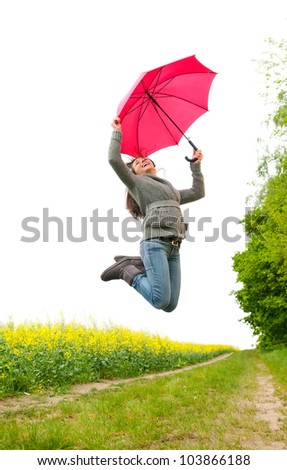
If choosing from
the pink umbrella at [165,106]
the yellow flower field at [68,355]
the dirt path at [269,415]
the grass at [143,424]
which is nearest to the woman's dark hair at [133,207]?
the pink umbrella at [165,106]

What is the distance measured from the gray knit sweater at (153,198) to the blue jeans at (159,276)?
123mm

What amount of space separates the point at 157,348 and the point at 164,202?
13.7m

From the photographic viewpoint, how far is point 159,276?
16.7ft

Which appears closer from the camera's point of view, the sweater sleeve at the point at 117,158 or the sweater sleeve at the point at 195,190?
the sweater sleeve at the point at 117,158

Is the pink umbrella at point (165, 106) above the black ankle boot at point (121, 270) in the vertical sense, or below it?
above

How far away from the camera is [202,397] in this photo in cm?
940

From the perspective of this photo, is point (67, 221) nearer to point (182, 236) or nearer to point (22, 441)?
point (182, 236)

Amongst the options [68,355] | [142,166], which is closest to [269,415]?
[142,166]

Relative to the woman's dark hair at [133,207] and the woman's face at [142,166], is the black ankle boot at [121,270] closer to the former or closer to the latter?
the woman's dark hair at [133,207]

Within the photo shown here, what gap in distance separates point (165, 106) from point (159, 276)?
206cm

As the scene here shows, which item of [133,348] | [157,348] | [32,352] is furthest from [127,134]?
[157,348]

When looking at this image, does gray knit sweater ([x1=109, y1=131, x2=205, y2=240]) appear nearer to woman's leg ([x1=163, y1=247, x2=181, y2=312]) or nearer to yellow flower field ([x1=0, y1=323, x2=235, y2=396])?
woman's leg ([x1=163, y1=247, x2=181, y2=312])

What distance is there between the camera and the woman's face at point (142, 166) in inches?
226

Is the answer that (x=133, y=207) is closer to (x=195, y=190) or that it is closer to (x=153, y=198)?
(x=153, y=198)
